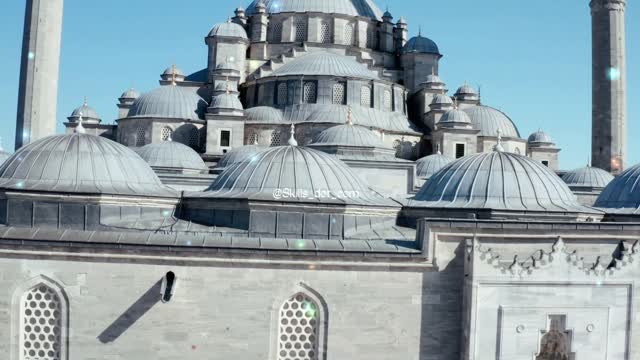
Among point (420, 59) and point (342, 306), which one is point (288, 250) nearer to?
point (342, 306)

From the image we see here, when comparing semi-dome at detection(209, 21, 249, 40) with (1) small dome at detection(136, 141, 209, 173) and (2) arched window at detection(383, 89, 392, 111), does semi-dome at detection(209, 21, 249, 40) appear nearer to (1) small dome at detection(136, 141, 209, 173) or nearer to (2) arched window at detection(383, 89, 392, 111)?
(2) arched window at detection(383, 89, 392, 111)

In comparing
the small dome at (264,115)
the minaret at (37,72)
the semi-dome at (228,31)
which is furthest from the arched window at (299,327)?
the semi-dome at (228,31)

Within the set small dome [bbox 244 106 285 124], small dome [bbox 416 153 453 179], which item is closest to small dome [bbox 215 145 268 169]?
small dome [bbox 244 106 285 124]

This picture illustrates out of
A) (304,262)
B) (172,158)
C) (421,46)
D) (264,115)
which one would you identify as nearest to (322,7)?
(421,46)

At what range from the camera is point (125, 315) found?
42.7 feet

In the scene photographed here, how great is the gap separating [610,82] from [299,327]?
22073mm

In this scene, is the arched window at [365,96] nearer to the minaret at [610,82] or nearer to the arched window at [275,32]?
the arched window at [275,32]

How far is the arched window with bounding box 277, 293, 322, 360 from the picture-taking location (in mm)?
13273

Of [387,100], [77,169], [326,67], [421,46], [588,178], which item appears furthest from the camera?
[421,46]

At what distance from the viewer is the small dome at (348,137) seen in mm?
29719

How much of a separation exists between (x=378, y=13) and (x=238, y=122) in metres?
12.8

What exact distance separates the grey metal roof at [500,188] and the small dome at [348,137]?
11.5m

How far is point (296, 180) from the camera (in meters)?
16.8

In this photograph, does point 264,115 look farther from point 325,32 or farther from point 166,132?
point 325,32
